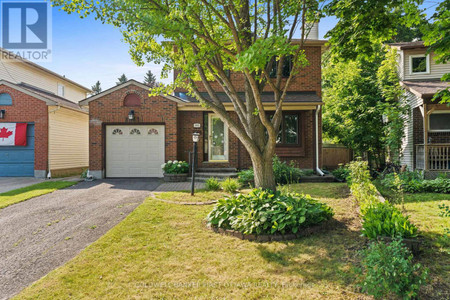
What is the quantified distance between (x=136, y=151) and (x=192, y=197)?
5249 millimetres

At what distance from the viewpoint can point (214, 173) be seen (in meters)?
10.6

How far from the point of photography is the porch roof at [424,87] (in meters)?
10.0

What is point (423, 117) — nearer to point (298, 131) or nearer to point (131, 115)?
point (298, 131)

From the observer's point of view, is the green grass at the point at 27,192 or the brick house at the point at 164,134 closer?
the green grass at the point at 27,192

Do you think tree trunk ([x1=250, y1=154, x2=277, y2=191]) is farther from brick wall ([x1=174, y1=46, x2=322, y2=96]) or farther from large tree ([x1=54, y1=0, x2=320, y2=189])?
brick wall ([x1=174, y1=46, x2=322, y2=96])

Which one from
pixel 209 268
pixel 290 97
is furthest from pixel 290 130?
pixel 209 268

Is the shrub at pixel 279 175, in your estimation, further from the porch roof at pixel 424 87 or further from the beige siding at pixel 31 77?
the beige siding at pixel 31 77

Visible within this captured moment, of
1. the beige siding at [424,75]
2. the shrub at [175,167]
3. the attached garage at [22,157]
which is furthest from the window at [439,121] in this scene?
the attached garage at [22,157]

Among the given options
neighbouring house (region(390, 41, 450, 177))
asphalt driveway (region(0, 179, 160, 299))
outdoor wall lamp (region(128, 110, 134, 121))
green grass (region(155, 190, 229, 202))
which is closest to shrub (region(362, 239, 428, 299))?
asphalt driveway (region(0, 179, 160, 299))

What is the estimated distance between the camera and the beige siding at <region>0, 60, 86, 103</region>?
588 inches

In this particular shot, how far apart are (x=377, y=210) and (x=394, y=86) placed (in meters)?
11.7

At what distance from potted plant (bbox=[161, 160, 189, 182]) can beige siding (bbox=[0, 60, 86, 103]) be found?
12.2 metres

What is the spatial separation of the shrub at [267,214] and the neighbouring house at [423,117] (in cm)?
866

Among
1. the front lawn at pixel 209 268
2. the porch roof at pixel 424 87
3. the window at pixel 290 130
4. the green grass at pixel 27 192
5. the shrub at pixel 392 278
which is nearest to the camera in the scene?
the shrub at pixel 392 278
